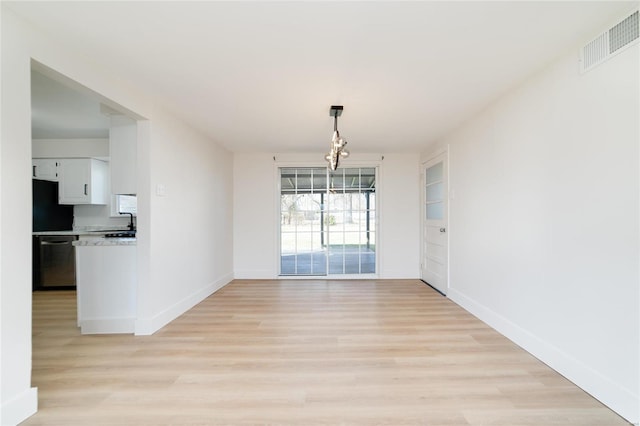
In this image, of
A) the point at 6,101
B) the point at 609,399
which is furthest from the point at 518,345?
the point at 6,101

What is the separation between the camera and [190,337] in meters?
2.70

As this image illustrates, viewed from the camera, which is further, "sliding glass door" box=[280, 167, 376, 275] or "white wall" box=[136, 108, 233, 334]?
"sliding glass door" box=[280, 167, 376, 275]

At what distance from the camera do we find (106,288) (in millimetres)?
2799

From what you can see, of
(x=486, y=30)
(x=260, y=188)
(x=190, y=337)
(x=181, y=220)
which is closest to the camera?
(x=486, y=30)

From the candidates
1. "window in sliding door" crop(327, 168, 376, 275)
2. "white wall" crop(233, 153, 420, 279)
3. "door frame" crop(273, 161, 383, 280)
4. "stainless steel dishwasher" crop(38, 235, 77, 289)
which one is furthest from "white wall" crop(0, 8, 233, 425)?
"stainless steel dishwasher" crop(38, 235, 77, 289)

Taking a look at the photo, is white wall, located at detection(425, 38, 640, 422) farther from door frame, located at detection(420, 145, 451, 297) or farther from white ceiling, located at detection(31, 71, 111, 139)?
Answer: white ceiling, located at detection(31, 71, 111, 139)

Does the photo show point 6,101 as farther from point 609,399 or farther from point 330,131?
point 609,399

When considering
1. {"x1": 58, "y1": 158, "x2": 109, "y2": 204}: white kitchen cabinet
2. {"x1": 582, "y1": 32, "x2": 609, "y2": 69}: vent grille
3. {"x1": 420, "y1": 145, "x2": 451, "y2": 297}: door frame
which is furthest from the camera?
{"x1": 58, "y1": 158, "x2": 109, "y2": 204}: white kitchen cabinet

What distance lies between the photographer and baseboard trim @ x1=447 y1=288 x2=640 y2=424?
5.23ft

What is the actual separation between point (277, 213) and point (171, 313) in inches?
98.9

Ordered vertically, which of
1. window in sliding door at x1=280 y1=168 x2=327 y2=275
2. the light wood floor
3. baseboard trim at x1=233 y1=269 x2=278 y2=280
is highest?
window in sliding door at x1=280 y1=168 x2=327 y2=275

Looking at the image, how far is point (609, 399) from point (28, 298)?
3448 mm

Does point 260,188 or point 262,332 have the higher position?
point 260,188

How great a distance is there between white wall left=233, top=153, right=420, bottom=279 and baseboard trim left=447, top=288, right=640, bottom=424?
228 centimetres
